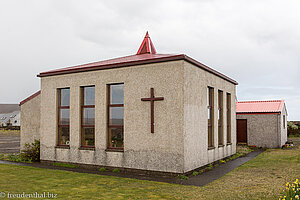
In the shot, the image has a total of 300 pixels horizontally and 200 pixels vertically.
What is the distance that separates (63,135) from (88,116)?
1.90 metres

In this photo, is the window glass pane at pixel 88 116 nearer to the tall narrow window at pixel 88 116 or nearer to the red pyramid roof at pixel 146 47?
the tall narrow window at pixel 88 116

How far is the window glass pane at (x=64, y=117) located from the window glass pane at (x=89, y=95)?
49.7 inches

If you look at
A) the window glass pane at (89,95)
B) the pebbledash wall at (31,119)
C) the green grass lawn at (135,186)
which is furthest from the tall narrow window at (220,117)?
the pebbledash wall at (31,119)

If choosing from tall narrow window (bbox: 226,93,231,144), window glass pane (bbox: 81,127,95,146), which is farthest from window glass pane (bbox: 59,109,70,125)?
tall narrow window (bbox: 226,93,231,144)

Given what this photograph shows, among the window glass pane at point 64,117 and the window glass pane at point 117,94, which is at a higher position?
the window glass pane at point 117,94

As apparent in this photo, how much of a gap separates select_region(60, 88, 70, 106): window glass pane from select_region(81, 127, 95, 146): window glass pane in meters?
1.78

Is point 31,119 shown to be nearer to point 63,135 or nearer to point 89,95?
point 63,135

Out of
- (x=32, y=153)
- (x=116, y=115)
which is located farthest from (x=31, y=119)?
(x=116, y=115)

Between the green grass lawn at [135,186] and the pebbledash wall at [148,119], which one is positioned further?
the pebbledash wall at [148,119]

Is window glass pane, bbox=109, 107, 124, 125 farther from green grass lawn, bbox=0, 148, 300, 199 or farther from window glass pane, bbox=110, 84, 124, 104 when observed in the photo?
green grass lawn, bbox=0, 148, 300, 199

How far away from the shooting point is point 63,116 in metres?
14.5

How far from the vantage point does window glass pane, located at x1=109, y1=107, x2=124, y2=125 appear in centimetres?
1274

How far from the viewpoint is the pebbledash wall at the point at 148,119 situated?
11195 millimetres

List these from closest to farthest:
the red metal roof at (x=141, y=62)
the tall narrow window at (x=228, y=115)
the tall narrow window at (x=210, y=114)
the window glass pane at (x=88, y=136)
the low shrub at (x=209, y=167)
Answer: the red metal roof at (x=141, y=62) → the low shrub at (x=209, y=167) → the window glass pane at (x=88, y=136) → the tall narrow window at (x=210, y=114) → the tall narrow window at (x=228, y=115)
